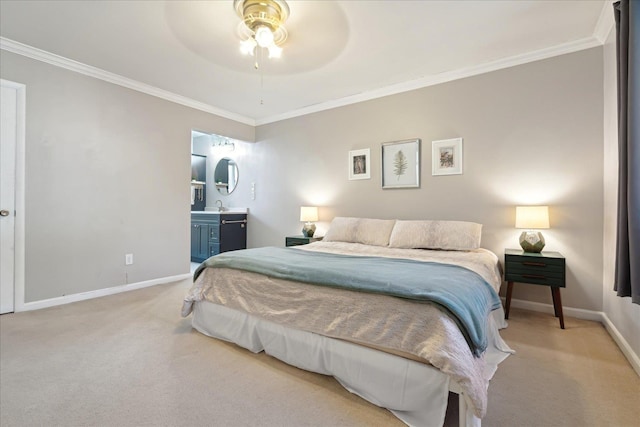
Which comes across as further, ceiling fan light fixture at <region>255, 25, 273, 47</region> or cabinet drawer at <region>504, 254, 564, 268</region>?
cabinet drawer at <region>504, 254, 564, 268</region>

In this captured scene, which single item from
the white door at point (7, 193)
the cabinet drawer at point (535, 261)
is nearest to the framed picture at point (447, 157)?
the cabinet drawer at point (535, 261)

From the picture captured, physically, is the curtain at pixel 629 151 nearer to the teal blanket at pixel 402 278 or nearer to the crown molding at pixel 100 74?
the teal blanket at pixel 402 278

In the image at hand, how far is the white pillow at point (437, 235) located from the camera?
287 cm

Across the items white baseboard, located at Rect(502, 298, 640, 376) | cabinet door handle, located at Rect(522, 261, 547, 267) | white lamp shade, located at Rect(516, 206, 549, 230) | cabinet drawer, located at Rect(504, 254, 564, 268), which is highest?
white lamp shade, located at Rect(516, 206, 549, 230)

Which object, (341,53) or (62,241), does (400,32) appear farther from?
(62,241)

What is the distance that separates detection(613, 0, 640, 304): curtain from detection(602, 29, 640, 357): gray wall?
60 centimetres

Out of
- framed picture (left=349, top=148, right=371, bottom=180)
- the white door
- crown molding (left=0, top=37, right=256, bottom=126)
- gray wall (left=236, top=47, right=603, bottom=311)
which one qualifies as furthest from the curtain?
the white door

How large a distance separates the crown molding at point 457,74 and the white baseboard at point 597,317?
2.43m

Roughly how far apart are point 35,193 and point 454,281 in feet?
12.6

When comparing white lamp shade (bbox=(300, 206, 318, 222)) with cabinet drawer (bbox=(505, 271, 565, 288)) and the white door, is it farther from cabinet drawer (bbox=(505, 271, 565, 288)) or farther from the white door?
the white door

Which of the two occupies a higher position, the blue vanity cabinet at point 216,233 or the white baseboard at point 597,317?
the blue vanity cabinet at point 216,233

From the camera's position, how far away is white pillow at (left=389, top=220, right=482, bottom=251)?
9.41 ft

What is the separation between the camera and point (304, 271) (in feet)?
6.13

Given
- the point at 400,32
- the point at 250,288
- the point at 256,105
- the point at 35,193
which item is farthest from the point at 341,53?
the point at 35,193
